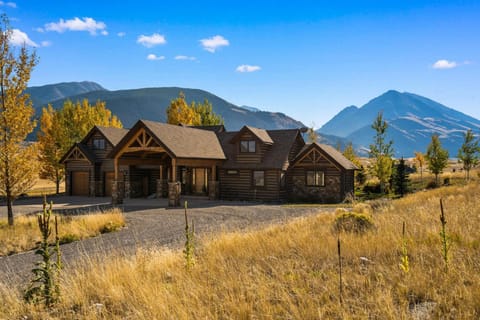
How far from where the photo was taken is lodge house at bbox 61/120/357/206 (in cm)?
2636

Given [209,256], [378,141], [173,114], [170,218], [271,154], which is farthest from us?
[173,114]

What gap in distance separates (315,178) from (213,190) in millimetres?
8383

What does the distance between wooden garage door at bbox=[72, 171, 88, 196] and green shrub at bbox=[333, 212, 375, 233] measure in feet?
100

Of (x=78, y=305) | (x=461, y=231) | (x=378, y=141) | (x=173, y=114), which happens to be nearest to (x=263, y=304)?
(x=78, y=305)

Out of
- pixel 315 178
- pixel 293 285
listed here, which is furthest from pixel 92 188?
pixel 293 285

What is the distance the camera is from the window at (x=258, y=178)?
2919 cm

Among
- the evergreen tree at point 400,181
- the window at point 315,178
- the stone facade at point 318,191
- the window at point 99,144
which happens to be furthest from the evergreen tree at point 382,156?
the window at point 99,144

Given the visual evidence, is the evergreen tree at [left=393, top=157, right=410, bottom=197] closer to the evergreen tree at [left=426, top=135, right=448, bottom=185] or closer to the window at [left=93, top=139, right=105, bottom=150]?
the evergreen tree at [left=426, top=135, right=448, bottom=185]

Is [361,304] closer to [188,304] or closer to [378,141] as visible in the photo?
[188,304]

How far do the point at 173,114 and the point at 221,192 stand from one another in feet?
62.9

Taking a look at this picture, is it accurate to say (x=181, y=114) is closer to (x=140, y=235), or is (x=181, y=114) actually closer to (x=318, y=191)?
(x=318, y=191)

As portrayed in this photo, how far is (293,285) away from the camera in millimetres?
5480

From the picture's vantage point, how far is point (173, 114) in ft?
151

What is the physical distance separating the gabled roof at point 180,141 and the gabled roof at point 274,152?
0.79m
